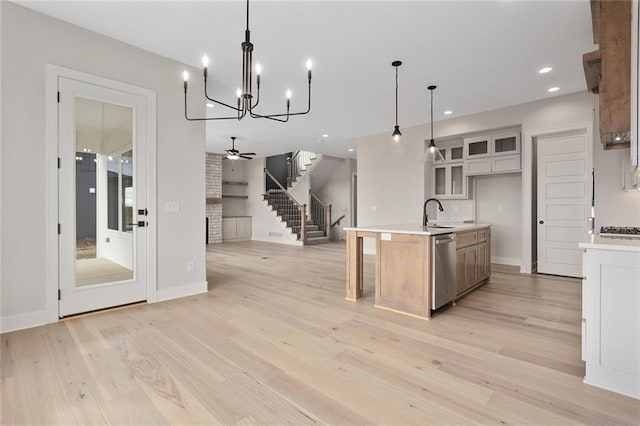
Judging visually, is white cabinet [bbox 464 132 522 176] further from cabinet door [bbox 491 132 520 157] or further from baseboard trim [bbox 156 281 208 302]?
baseboard trim [bbox 156 281 208 302]

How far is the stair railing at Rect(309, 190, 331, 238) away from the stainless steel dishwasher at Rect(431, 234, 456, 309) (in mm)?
7123

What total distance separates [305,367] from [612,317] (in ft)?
6.50

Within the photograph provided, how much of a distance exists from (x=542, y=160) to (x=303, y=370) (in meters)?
5.37

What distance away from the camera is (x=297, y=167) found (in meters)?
11.6

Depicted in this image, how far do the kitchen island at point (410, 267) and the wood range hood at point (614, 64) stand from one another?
160 cm

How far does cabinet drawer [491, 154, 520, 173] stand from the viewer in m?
5.52

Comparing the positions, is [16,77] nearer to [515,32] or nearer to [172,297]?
[172,297]

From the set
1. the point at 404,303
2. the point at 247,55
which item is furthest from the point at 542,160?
the point at 247,55

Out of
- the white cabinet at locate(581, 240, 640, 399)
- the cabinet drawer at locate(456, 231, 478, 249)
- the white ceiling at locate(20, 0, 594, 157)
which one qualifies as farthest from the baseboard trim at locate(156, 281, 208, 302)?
the white cabinet at locate(581, 240, 640, 399)

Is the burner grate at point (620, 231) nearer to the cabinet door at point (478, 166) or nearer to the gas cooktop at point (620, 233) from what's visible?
the gas cooktop at point (620, 233)

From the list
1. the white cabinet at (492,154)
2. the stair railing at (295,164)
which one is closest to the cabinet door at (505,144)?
the white cabinet at (492,154)

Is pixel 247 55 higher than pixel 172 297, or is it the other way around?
pixel 247 55

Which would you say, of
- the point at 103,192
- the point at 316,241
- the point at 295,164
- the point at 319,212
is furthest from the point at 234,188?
the point at 103,192

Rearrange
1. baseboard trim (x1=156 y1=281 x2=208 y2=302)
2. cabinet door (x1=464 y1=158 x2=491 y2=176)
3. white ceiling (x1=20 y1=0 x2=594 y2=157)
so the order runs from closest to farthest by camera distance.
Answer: white ceiling (x1=20 y1=0 x2=594 y2=157)
baseboard trim (x1=156 y1=281 x2=208 y2=302)
cabinet door (x1=464 y1=158 x2=491 y2=176)
